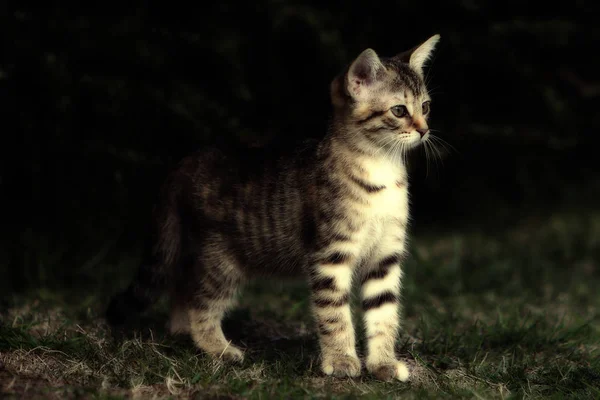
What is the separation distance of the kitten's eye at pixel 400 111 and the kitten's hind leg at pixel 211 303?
1042 mm

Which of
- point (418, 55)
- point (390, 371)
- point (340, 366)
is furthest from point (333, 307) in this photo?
point (418, 55)

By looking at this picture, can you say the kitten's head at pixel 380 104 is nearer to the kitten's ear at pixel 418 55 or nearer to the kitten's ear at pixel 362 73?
the kitten's ear at pixel 362 73

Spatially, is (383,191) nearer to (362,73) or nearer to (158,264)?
(362,73)

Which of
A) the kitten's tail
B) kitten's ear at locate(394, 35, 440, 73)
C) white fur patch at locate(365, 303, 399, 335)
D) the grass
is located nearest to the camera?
the grass

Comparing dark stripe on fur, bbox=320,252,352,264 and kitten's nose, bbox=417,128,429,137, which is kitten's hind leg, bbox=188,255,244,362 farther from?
kitten's nose, bbox=417,128,429,137

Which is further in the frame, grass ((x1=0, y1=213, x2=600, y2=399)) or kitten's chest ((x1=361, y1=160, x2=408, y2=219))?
kitten's chest ((x1=361, y1=160, x2=408, y2=219))

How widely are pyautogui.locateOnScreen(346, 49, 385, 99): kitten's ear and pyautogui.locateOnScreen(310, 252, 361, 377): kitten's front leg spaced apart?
72 cm

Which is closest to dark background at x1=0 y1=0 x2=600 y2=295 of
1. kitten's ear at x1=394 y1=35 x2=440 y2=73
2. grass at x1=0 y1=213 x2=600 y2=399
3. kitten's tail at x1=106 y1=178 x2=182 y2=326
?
grass at x1=0 y1=213 x2=600 y2=399

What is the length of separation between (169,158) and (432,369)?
95.8 inches

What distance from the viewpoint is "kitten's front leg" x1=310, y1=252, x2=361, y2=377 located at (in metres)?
3.23

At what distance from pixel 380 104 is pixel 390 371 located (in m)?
1.15

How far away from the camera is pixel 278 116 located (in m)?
5.21

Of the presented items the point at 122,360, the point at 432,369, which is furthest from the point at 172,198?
the point at 432,369

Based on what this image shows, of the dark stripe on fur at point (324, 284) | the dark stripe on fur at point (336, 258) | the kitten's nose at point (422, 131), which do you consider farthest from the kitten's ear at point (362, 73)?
the dark stripe on fur at point (324, 284)
